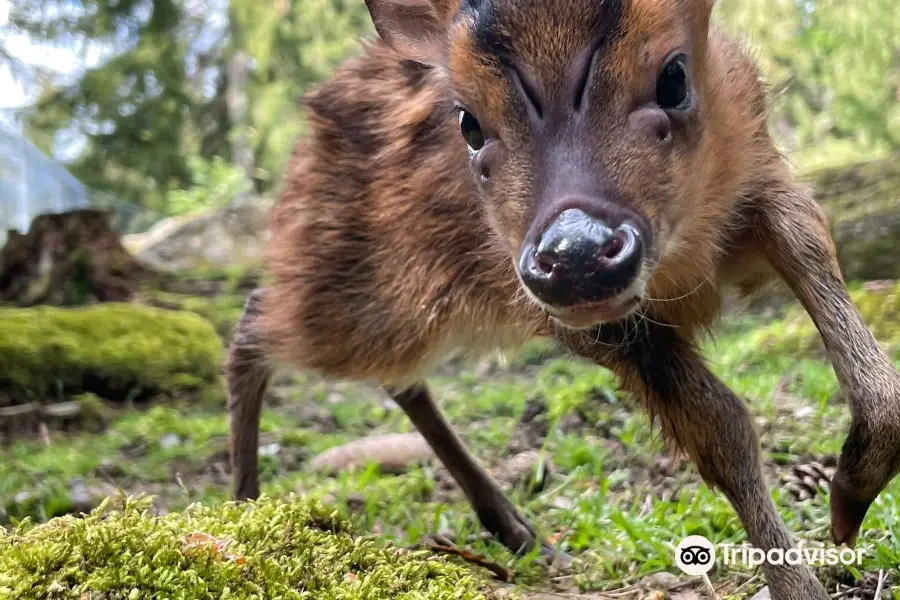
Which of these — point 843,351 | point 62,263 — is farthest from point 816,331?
point 62,263

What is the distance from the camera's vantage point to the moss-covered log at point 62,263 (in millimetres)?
7945

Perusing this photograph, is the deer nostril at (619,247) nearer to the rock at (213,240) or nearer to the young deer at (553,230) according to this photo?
the young deer at (553,230)

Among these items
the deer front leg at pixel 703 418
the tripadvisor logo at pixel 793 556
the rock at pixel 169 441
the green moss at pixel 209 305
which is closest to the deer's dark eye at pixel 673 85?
the deer front leg at pixel 703 418

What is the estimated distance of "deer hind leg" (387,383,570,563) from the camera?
3045 millimetres

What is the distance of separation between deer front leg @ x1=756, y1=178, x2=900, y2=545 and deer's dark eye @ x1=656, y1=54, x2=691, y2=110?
0.62m

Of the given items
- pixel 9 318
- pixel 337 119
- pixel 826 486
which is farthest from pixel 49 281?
pixel 826 486

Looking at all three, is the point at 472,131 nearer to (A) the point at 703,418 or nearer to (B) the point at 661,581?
(A) the point at 703,418

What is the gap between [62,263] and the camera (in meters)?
8.11

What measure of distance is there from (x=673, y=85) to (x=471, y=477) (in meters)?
1.73

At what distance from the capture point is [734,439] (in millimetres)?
2316

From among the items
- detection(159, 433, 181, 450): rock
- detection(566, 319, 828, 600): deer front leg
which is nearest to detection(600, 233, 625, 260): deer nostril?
detection(566, 319, 828, 600): deer front leg

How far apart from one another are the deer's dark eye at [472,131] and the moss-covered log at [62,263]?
22.2ft

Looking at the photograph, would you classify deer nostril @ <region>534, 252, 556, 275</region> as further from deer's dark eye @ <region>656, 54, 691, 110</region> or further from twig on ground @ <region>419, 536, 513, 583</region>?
twig on ground @ <region>419, 536, 513, 583</region>

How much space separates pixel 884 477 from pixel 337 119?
7.23 feet
